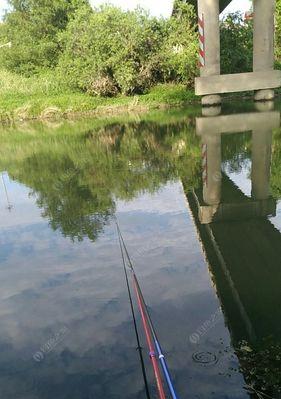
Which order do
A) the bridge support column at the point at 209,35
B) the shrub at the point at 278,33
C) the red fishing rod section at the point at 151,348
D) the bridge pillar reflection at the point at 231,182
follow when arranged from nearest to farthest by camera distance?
the red fishing rod section at the point at 151,348
the bridge pillar reflection at the point at 231,182
the bridge support column at the point at 209,35
the shrub at the point at 278,33

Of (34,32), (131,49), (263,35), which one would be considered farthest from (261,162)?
(34,32)

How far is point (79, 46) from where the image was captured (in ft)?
101

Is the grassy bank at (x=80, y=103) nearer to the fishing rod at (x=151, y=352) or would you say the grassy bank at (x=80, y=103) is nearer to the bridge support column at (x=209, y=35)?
the bridge support column at (x=209, y=35)

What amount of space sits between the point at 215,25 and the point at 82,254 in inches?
758

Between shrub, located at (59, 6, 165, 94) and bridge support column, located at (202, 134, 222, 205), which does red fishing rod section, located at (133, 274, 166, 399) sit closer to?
bridge support column, located at (202, 134, 222, 205)

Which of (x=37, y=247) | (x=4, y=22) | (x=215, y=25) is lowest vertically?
(x=37, y=247)

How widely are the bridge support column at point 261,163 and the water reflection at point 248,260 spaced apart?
0.02 metres

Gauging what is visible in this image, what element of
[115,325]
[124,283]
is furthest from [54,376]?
[124,283]

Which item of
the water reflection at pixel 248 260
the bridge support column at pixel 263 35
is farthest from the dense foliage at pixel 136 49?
the water reflection at pixel 248 260

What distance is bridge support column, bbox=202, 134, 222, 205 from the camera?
7.21m

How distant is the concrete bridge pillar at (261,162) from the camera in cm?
736

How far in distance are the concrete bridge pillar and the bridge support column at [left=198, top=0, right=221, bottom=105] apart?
9.22 meters

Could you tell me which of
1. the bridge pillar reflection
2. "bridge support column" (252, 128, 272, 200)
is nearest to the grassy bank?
the bridge pillar reflection

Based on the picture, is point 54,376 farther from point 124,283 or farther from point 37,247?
point 37,247
